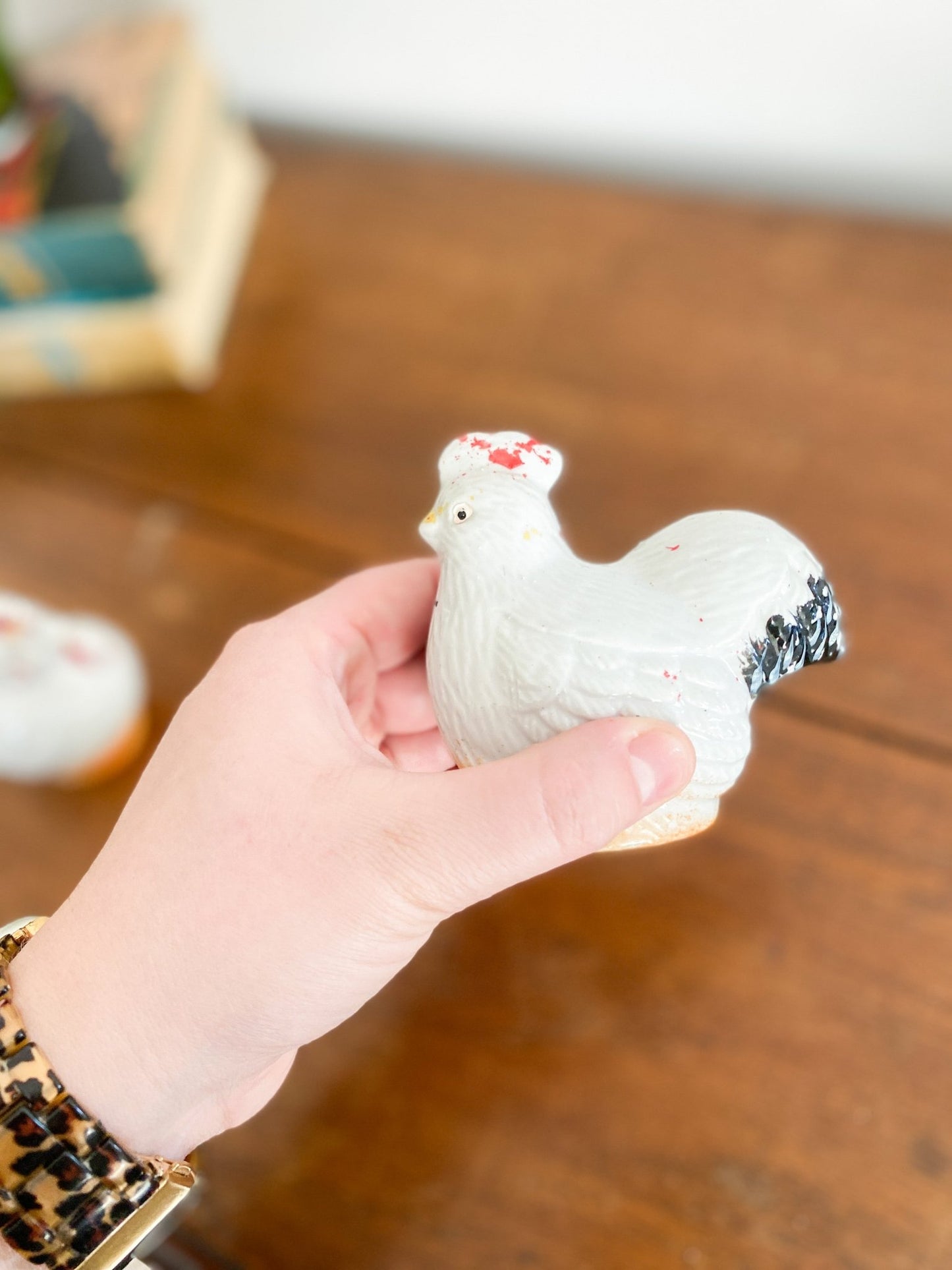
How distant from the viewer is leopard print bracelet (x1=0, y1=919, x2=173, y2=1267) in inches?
20.6

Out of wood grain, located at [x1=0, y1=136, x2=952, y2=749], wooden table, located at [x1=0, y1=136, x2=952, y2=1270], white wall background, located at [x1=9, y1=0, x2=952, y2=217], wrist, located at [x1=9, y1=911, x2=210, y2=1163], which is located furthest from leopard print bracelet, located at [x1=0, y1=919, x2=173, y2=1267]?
white wall background, located at [x1=9, y1=0, x2=952, y2=217]

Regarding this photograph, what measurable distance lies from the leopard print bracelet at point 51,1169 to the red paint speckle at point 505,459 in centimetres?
39

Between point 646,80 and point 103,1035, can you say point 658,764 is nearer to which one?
point 103,1035

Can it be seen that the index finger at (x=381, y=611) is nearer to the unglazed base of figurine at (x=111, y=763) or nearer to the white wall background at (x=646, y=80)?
the unglazed base of figurine at (x=111, y=763)

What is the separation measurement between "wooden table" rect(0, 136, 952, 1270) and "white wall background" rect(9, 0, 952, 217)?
6 cm

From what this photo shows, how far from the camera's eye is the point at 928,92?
1.03 m

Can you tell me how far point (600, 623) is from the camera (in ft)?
1.84

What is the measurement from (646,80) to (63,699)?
89 cm

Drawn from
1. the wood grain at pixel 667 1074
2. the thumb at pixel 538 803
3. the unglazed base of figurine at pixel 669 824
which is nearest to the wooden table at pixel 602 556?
the wood grain at pixel 667 1074

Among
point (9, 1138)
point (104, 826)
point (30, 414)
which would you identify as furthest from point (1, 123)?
point (9, 1138)

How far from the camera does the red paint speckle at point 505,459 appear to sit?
605 mm

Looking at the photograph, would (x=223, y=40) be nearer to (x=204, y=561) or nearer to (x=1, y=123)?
(x=1, y=123)

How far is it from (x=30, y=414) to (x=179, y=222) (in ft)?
0.96

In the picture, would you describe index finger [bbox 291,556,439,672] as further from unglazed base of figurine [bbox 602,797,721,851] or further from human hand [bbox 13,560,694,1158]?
unglazed base of figurine [bbox 602,797,721,851]
